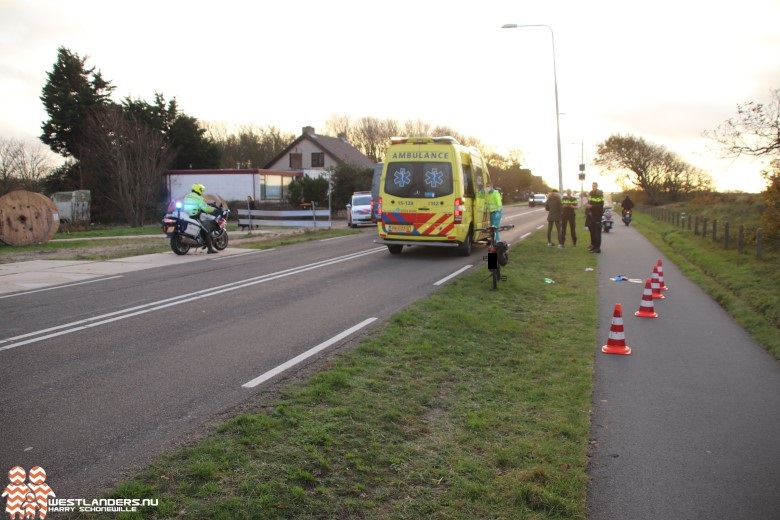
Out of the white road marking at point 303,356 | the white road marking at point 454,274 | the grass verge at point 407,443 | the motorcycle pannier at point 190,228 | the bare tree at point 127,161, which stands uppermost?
the bare tree at point 127,161

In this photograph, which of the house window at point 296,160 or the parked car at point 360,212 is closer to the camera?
the parked car at point 360,212

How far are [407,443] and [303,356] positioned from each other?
2229 mm

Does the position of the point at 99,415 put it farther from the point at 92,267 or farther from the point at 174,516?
the point at 92,267

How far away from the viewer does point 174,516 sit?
325 cm

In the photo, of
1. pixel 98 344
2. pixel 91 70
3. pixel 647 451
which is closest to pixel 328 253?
pixel 98 344

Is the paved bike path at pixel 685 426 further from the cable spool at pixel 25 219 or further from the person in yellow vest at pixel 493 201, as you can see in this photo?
the cable spool at pixel 25 219

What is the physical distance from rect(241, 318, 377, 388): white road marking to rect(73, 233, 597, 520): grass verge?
0.34m

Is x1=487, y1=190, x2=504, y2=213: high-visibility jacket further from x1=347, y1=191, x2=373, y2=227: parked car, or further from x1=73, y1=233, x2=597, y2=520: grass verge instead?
x1=347, y1=191, x2=373, y2=227: parked car

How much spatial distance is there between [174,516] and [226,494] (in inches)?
12.0

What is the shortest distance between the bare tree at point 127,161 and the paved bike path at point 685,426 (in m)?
32.7

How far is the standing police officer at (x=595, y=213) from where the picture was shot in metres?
17.6

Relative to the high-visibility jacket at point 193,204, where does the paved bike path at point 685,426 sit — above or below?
below

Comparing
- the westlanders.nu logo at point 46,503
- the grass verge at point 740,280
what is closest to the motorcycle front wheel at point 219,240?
the grass verge at point 740,280

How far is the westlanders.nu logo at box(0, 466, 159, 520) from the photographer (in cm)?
329
